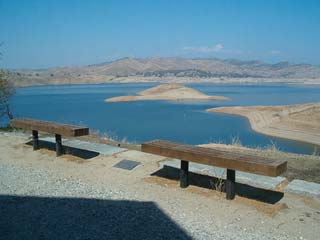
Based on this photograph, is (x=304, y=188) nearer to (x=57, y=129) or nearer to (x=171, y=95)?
(x=57, y=129)

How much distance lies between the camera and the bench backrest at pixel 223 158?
14.1 ft

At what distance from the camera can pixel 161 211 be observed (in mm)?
4469

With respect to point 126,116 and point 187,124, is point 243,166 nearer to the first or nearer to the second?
point 187,124

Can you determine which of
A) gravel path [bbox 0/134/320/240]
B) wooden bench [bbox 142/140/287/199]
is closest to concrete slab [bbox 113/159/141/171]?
gravel path [bbox 0/134/320/240]

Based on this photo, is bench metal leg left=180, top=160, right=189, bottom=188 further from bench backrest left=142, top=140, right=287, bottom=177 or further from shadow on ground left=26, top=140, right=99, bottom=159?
shadow on ground left=26, top=140, right=99, bottom=159

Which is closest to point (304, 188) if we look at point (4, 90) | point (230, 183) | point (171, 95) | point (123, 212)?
point (230, 183)

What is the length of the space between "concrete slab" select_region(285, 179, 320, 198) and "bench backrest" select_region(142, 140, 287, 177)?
2.57 ft

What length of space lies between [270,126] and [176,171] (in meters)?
30.2

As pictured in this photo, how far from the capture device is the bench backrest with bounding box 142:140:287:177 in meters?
4.30

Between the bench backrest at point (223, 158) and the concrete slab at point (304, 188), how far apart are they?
78 cm

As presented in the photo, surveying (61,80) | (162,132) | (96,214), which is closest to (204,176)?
(96,214)

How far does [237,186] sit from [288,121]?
102 feet

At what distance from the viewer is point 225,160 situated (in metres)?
4.60

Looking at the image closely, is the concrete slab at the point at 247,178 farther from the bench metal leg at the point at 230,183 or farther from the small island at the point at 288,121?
the small island at the point at 288,121
